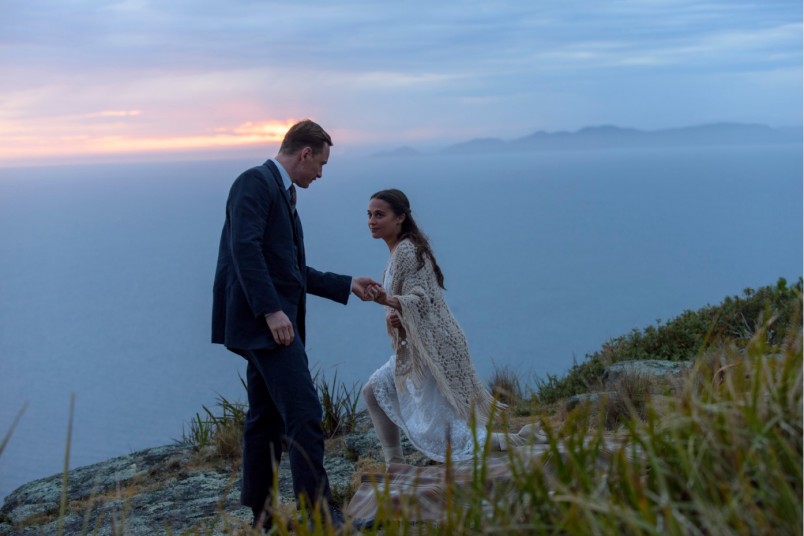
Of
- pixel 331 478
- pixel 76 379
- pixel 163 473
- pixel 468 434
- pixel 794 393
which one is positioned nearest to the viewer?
pixel 794 393

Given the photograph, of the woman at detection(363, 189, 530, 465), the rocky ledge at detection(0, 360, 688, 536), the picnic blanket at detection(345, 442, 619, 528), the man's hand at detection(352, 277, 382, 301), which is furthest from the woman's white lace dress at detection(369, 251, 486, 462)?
the rocky ledge at detection(0, 360, 688, 536)

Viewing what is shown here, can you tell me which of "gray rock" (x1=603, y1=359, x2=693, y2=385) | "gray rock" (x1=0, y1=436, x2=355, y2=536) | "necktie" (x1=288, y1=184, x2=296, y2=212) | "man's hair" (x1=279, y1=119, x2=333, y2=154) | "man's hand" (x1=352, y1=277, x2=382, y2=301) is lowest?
"gray rock" (x1=0, y1=436, x2=355, y2=536)

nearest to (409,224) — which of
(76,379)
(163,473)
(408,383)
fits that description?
(408,383)

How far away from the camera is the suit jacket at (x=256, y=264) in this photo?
5.28 metres

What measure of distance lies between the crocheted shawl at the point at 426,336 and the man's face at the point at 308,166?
0.97m

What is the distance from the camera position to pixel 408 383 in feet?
21.6

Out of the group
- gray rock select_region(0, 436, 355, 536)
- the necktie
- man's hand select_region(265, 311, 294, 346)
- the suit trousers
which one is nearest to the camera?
man's hand select_region(265, 311, 294, 346)

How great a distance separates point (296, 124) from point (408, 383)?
191cm

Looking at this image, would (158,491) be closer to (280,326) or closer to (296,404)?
(296,404)

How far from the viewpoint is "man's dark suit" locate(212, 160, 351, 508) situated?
17.4 feet

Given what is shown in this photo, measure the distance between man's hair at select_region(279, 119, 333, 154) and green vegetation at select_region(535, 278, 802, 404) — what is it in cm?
456

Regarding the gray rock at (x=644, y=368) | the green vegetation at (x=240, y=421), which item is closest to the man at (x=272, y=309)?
the green vegetation at (x=240, y=421)

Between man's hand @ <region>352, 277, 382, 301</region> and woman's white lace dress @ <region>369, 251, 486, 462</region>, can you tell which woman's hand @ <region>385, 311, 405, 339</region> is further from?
man's hand @ <region>352, 277, 382, 301</region>

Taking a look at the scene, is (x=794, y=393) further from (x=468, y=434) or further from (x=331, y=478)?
(x=331, y=478)
